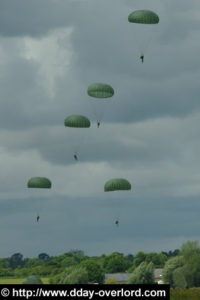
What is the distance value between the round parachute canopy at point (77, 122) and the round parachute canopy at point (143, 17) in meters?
13.7

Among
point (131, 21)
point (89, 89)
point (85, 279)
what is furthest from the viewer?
point (85, 279)

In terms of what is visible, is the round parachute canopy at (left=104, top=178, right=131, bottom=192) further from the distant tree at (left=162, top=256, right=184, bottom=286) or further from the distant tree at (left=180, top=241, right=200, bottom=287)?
the distant tree at (left=180, top=241, right=200, bottom=287)

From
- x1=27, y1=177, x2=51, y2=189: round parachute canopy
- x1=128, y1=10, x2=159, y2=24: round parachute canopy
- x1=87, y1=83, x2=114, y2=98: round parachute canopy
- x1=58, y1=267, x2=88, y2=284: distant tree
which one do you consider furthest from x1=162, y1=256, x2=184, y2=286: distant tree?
x1=128, y1=10, x2=159, y2=24: round parachute canopy

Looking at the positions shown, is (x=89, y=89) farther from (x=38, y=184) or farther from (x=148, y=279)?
(x=148, y=279)

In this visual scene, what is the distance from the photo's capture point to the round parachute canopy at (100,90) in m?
85.2

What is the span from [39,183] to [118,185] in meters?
10.3

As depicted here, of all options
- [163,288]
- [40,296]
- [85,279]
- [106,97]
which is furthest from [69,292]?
[85,279]

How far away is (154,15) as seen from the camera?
81375 mm

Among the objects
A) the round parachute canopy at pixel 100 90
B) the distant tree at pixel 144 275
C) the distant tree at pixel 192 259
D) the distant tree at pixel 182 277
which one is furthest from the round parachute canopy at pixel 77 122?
the distant tree at pixel 144 275

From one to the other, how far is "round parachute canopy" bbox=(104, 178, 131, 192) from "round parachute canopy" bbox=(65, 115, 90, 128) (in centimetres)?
749

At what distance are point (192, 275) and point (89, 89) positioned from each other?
96.6m

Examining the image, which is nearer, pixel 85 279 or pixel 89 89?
pixel 89 89

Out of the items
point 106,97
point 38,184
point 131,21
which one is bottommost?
point 38,184

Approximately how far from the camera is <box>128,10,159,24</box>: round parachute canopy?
80.7m
